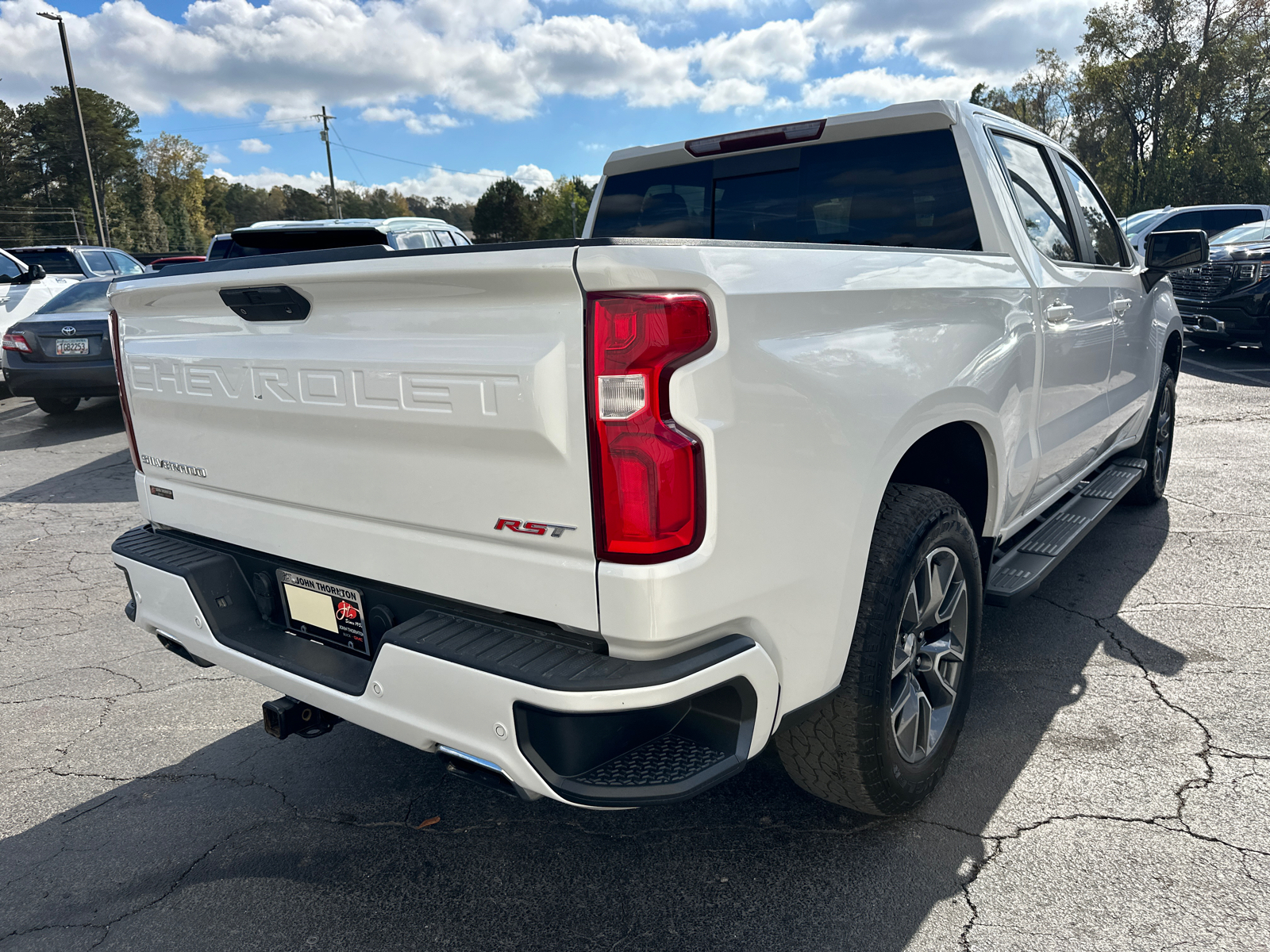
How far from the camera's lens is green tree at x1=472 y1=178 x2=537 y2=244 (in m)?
83.0

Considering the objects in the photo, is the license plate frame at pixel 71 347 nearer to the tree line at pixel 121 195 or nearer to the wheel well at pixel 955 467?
the wheel well at pixel 955 467

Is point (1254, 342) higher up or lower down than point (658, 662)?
lower down

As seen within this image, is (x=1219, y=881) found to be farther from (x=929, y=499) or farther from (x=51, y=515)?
(x=51, y=515)

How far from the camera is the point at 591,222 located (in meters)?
4.11

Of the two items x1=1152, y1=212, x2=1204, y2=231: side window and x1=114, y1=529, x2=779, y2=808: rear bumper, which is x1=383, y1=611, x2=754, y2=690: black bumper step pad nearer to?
x1=114, y1=529, x2=779, y2=808: rear bumper

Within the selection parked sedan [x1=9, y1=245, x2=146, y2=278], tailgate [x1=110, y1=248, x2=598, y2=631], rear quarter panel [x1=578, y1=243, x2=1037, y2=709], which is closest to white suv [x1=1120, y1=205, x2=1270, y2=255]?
rear quarter panel [x1=578, y1=243, x2=1037, y2=709]

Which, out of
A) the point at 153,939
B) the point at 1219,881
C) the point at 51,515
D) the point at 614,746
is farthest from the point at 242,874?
the point at 51,515

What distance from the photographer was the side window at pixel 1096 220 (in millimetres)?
4152

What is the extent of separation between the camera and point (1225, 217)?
15.6 meters

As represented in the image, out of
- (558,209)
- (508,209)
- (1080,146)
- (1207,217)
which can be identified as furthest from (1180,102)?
(558,209)

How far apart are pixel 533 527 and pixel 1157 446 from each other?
5.25 metres

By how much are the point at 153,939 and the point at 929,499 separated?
234 cm

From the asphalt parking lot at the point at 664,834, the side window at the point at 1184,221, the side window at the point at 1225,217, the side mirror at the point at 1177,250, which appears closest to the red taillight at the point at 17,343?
the asphalt parking lot at the point at 664,834

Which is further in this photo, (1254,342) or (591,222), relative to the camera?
(1254,342)
